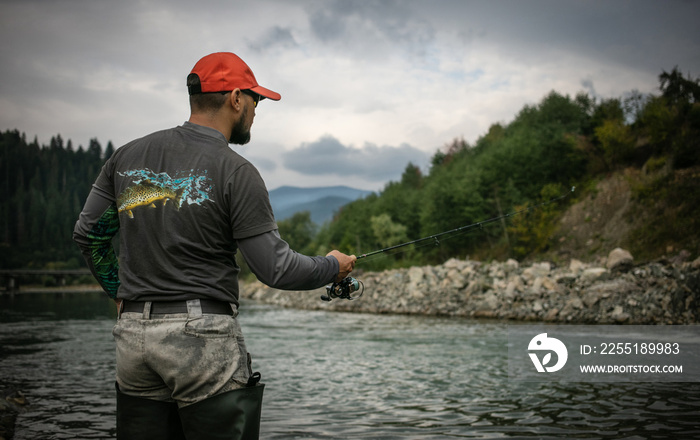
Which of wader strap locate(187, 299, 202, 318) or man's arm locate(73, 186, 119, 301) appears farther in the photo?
man's arm locate(73, 186, 119, 301)

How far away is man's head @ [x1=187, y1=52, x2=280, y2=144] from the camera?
2893 millimetres

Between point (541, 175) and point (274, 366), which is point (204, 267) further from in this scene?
point (541, 175)

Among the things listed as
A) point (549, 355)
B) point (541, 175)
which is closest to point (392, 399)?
point (549, 355)

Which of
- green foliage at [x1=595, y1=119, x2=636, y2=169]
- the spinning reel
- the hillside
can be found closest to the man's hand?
the spinning reel

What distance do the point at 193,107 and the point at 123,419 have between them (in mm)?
1556

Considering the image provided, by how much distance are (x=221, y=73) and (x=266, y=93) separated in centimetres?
28

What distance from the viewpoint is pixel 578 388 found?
10680mm

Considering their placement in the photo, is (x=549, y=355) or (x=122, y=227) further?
(x=549, y=355)

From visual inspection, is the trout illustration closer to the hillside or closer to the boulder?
the boulder

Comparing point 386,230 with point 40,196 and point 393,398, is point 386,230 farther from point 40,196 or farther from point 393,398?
point 40,196

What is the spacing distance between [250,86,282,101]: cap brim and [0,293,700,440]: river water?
578 centimetres

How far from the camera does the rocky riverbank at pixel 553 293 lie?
2306 centimetres

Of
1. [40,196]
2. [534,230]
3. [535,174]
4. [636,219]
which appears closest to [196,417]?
[636,219]

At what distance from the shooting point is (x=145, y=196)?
2.72 m
